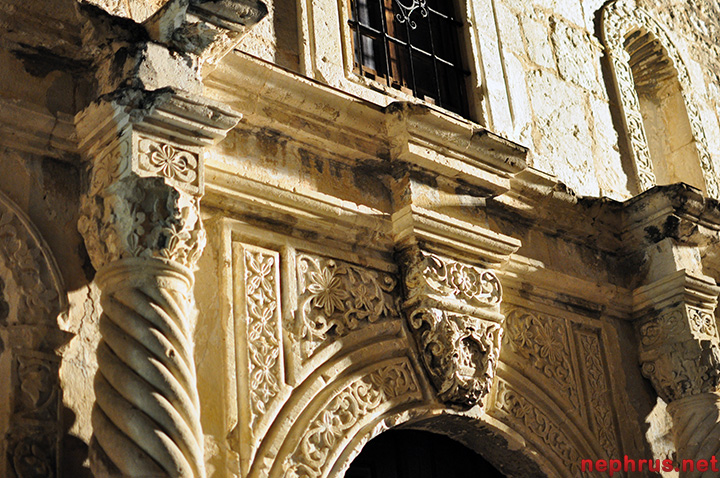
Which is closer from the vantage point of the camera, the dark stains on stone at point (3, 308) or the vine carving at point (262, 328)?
the dark stains on stone at point (3, 308)

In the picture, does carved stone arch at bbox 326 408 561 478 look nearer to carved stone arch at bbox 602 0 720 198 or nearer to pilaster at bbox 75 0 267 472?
pilaster at bbox 75 0 267 472

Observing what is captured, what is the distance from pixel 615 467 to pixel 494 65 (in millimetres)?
2066

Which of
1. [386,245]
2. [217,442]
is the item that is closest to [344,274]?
[386,245]

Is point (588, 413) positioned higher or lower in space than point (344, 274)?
lower

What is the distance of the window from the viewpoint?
16.0 feet

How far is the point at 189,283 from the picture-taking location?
328cm

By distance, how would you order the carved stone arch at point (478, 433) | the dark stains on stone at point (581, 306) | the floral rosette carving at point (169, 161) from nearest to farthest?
the floral rosette carving at point (169, 161) → the carved stone arch at point (478, 433) → the dark stains on stone at point (581, 306)

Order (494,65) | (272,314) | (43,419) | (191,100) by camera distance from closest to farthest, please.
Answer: (43,419), (191,100), (272,314), (494,65)

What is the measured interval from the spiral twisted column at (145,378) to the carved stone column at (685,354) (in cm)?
270

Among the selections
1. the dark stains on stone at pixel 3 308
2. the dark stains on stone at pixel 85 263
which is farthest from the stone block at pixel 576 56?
the dark stains on stone at pixel 3 308

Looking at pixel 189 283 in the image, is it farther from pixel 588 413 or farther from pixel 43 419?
pixel 588 413

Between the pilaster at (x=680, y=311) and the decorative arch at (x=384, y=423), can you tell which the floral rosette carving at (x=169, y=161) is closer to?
the decorative arch at (x=384, y=423)

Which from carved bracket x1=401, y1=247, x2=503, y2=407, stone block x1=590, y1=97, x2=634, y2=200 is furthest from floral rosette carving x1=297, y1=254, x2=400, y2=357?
stone block x1=590, y1=97, x2=634, y2=200

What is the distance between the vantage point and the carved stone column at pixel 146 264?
2.93 metres
